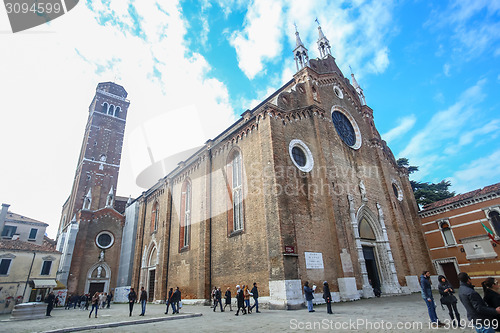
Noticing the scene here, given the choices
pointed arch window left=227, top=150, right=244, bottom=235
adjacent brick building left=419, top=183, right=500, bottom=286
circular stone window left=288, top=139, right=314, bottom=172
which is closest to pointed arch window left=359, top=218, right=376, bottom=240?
circular stone window left=288, top=139, right=314, bottom=172

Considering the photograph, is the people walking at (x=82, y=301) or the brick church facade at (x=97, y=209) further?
the brick church facade at (x=97, y=209)

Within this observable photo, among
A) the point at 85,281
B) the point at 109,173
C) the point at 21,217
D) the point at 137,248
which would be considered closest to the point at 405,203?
the point at 137,248

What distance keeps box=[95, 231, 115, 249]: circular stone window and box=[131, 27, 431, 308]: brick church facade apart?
9.51m

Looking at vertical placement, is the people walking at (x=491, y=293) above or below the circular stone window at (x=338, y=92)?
below

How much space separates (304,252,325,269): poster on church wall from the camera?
42.0ft

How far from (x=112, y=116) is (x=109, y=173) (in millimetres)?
9669

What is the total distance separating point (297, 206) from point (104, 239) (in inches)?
1066

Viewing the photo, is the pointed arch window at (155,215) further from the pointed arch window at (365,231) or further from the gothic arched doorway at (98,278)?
the pointed arch window at (365,231)

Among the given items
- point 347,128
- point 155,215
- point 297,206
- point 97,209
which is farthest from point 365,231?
point 97,209

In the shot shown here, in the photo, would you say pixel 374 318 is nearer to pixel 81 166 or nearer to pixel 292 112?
pixel 292 112

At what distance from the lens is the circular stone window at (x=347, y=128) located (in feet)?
65.4

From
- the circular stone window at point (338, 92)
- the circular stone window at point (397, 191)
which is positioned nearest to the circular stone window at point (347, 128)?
the circular stone window at point (338, 92)

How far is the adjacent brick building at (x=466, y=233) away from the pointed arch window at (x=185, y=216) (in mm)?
20336

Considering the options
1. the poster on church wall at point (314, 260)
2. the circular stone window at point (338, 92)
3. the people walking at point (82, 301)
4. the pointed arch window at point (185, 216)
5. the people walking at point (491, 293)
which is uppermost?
the circular stone window at point (338, 92)
